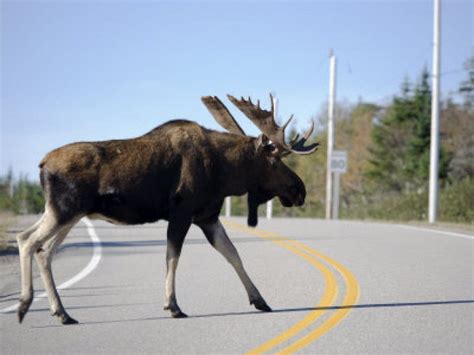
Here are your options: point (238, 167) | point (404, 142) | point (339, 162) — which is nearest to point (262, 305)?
point (238, 167)

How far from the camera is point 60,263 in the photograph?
44.2 feet

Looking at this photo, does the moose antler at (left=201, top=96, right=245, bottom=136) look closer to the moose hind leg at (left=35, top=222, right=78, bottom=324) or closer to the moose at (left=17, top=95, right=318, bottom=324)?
the moose at (left=17, top=95, right=318, bottom=324)

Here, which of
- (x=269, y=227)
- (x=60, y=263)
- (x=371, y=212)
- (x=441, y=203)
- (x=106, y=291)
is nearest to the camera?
(x=106, y=291)

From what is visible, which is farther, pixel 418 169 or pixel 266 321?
pixel 418 169

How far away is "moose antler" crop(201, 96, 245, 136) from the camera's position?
9156 mm

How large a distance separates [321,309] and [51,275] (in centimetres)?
288

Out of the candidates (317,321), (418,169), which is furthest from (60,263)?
(418,169)

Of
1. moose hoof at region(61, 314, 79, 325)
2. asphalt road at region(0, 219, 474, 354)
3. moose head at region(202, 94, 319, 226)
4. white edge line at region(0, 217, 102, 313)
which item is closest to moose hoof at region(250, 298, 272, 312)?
asphalt road at region(0, 219, 474, 354)

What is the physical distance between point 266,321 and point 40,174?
2605mm

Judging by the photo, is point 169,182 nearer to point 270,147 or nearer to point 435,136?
point 270,147

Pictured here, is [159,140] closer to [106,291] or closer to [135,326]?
[135,326]

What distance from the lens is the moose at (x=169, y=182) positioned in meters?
7.54

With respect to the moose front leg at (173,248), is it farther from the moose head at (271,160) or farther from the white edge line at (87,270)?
the white edge line at (87,270)

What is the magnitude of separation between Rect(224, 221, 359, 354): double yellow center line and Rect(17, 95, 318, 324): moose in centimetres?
75
